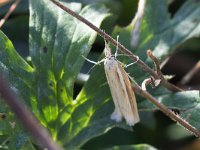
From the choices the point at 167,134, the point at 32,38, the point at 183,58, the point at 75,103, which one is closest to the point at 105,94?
the point at 75,103

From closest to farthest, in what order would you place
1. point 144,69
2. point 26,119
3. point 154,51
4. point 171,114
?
point 26,119, point 171,114, point 144,69, point 154,51

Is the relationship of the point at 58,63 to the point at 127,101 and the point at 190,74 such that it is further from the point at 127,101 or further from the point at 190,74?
the point at 190,74

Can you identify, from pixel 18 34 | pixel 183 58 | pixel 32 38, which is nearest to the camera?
pixel 32 38

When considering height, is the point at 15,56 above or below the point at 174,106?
above

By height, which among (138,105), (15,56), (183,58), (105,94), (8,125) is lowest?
(183,58)

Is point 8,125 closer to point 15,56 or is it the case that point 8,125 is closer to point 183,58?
point 15,56

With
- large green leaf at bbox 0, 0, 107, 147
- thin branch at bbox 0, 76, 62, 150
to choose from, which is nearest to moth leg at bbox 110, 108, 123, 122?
large green leaf at bbox 0, 0, 107, 147

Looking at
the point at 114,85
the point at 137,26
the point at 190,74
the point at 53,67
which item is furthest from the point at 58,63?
the point at 190,74
